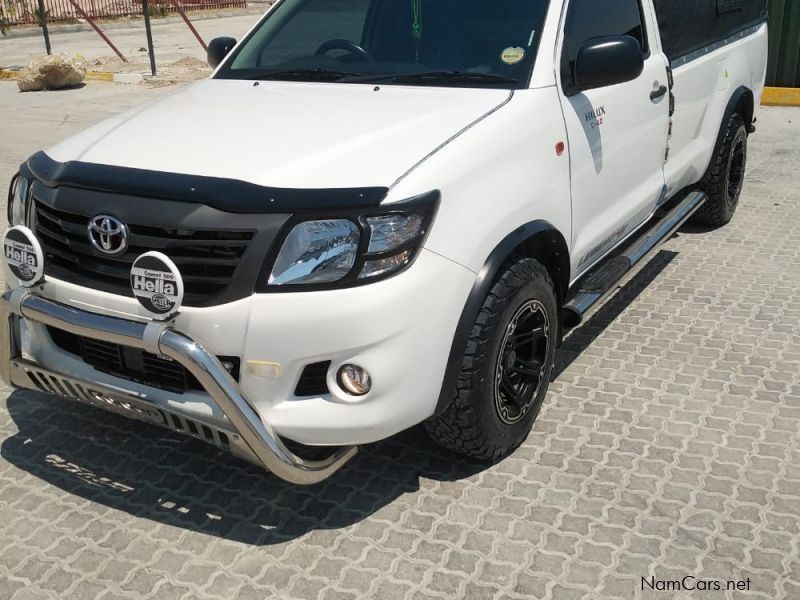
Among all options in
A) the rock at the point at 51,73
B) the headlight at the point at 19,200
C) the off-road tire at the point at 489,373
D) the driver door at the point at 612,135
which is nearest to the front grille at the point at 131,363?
the headlight at the point at 19,200

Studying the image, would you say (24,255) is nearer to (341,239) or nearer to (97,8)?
(341,239)

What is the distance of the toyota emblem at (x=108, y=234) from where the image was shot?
2904 millimetres

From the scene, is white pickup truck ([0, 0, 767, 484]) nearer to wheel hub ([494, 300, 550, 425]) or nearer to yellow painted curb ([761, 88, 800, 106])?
wheel hub ([494, 300, 550, 425])

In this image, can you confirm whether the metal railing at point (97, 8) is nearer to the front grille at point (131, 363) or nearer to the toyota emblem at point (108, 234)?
the front grille at point (131, 363)

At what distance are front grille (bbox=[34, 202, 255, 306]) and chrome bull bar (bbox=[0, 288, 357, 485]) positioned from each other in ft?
0.41

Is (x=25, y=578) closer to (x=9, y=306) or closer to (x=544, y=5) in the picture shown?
(x=9, y=306)

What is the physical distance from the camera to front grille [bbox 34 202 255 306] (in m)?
2.79

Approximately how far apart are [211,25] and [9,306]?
2505 cm

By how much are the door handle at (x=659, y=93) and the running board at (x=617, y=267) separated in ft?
2.47

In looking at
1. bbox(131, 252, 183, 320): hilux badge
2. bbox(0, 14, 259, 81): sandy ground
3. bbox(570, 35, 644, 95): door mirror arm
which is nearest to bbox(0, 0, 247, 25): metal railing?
bbox(0, 14, 259, 81): sandy ground

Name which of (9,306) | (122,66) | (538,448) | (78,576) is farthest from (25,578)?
(122,66)

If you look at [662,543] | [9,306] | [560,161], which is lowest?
[662,543]

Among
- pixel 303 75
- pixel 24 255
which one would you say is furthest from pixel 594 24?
pixel 24 255

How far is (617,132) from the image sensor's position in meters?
4.13
